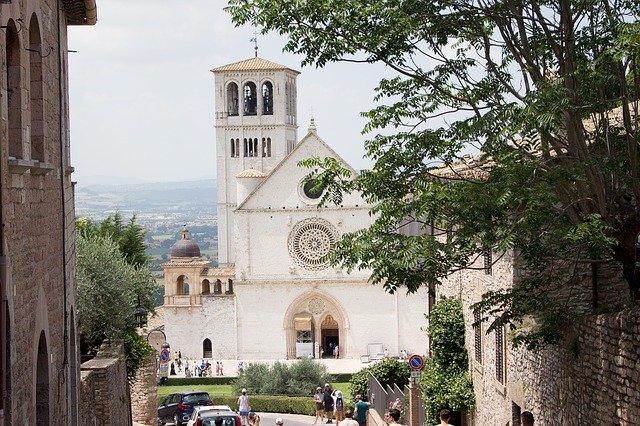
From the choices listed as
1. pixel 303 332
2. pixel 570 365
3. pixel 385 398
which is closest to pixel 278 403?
pixel 385 398

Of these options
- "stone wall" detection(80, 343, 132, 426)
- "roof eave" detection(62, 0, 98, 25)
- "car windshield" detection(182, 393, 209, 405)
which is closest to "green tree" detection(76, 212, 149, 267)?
"car windshield" detection(182, 393, 209, 405)

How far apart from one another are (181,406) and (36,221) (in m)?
20.6

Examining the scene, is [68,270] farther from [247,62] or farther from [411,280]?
[247,62]

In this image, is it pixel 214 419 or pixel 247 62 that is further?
pixel 247 62

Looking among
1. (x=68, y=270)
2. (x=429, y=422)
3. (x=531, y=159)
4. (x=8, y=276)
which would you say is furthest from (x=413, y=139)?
(x=429, y=422)

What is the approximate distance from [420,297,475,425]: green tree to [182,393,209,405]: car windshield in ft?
32.3

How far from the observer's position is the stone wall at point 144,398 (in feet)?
106

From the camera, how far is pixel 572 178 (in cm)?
1323

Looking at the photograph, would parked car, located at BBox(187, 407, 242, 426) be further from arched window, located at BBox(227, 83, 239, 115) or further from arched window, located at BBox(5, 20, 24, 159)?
arched window, located at BBox(227, 83, 239, 115)

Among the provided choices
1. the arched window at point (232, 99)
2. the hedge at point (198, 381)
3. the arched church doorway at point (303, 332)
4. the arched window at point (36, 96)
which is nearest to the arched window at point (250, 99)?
the arched window at point (232, 99)

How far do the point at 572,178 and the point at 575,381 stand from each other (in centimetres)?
215

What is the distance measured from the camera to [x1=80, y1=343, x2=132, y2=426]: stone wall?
18.9 metres

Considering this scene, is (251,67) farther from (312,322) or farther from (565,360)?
(565,360)

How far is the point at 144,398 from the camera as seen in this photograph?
32.9 m
